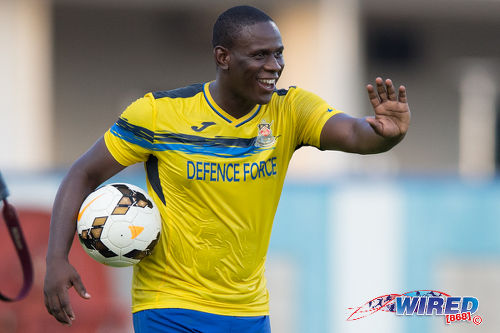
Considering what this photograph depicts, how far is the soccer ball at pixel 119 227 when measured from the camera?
491 cm

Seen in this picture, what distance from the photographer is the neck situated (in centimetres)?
504

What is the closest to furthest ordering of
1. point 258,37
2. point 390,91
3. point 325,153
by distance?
point 390,91 → point 258,37 → point 325,153

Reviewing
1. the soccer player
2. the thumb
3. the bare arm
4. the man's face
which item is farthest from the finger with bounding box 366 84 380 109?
the thumb

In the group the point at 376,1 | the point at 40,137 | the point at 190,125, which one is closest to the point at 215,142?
the point at 190,125

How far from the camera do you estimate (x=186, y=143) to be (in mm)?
4977

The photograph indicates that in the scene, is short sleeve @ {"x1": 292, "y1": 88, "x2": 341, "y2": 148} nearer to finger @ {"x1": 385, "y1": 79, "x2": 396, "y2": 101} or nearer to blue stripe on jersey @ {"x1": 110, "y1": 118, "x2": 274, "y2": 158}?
blue stripe on jersey @ {"x1": 110, "y1": 118, "x2": 274, "y2": 158}

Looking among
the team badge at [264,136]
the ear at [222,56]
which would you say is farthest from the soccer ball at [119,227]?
the ear at [222,56]

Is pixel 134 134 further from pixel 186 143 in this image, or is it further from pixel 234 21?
pixel 234 21

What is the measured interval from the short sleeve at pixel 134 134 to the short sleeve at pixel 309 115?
795mm

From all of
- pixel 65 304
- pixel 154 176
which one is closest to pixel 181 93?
pixel 154 176

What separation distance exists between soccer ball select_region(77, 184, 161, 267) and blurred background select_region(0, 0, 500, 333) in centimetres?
548

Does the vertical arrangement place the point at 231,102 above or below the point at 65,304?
above

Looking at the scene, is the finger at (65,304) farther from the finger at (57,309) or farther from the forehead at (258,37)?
the forehead at (258,37)

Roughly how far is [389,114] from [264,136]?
0.76 metres
